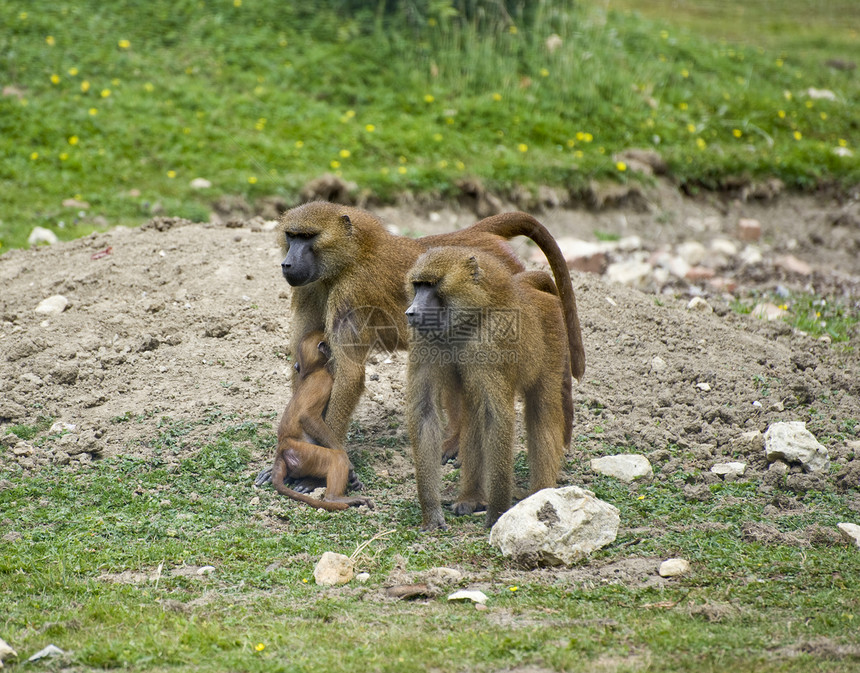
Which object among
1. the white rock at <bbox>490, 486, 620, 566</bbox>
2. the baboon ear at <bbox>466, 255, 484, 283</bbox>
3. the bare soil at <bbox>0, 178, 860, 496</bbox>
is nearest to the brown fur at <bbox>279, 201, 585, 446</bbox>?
the bare soil at <bbox>0, 178, 860, 496</bbox>

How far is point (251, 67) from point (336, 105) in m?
1.46

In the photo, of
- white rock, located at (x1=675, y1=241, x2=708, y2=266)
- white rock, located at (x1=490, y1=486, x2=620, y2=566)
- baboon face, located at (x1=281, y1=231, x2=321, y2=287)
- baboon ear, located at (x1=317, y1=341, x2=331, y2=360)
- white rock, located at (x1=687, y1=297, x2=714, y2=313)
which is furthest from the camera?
white rock, located at (x1=675, y1=241, x2=708, y2=266)

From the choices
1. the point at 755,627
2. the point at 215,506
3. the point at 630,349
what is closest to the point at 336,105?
the point at 630,349

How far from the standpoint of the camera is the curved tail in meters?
5.63

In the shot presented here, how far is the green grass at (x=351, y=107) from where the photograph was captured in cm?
1063

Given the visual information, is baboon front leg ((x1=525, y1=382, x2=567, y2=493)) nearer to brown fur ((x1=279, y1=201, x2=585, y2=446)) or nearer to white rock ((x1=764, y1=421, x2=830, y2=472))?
brown fur ((x1=279, y1=201, x2=585, y2=446))

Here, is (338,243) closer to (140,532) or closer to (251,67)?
(140,532)

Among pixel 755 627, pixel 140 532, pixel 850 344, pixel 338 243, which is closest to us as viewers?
pixel 755 627

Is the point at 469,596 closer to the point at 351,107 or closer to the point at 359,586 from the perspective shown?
the point at 359,586

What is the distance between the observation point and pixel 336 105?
12180mm

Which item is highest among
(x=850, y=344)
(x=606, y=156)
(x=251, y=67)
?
(x=251, y=67)

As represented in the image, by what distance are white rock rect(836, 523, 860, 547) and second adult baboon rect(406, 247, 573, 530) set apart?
5.10 feet

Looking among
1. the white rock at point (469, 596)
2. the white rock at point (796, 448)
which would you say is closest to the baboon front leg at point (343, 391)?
the white rock at point (469, 596)

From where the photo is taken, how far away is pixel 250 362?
6.90m
